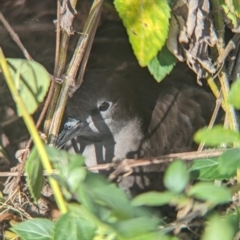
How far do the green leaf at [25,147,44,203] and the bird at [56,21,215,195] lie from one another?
108 centimetres

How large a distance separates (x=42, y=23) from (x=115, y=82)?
37cm

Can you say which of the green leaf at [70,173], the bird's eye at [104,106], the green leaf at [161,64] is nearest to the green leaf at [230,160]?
the green leaf at [70,173]

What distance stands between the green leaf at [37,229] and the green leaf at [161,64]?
25.0 inches

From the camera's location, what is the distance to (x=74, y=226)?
115 centimetres

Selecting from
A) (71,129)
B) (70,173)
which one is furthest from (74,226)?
(71,129)

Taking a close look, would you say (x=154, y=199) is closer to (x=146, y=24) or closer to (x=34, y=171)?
(x=34, y=171)

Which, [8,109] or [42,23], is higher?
[42,23]

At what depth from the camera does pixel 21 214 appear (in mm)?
1905

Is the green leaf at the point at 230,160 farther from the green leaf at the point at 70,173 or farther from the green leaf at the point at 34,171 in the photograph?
the green leaf at the point at 34,171

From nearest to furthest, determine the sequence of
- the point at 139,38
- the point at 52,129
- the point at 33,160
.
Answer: the point at 33,160, the point at 139,38, the point at 52,129

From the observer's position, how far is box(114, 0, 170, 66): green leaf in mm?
1642

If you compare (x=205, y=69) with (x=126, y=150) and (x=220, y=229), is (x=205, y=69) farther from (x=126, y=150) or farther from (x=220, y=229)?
(x=220, y=229)

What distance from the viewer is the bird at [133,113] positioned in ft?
8.43

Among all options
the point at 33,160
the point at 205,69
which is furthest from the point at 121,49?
the point at 33,160
